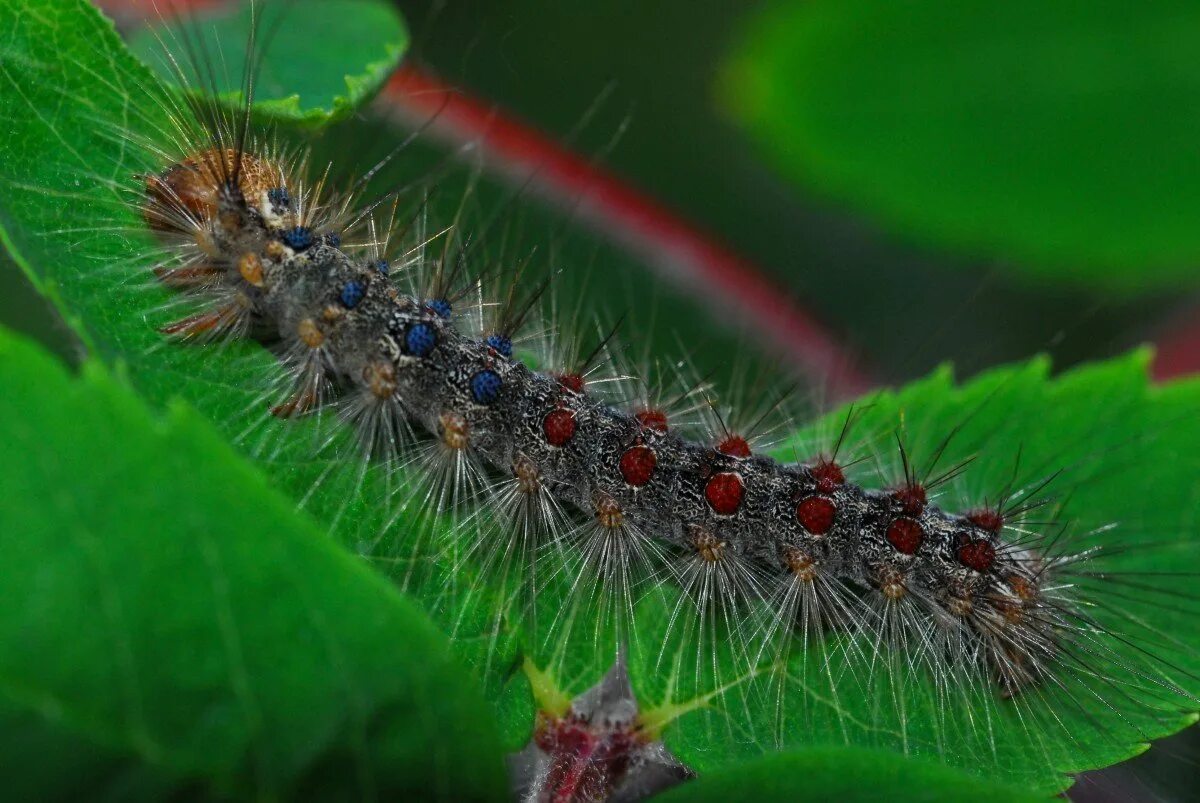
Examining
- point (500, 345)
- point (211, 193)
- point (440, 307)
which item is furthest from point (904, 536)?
point (211, 193)

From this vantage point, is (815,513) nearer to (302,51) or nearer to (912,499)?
(912,499)

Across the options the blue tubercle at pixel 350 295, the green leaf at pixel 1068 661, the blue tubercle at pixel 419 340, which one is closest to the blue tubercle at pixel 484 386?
the blue tubercle at pixel 419 340

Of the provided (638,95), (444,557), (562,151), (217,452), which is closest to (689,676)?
(444,557)

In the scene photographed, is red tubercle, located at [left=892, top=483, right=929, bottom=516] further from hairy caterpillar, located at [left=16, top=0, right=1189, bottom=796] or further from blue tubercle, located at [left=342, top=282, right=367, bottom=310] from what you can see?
blue tubercle, located at [left=342, top=282, right=367, bottom=310]

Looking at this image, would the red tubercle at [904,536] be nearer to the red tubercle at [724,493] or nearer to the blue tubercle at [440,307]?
the red tubercle at [724,493]

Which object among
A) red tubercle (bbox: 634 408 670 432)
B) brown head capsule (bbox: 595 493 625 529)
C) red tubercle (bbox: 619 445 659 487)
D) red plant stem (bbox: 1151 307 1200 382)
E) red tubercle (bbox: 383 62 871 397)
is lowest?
brown head capsule (bbox: 595 493 625 529)

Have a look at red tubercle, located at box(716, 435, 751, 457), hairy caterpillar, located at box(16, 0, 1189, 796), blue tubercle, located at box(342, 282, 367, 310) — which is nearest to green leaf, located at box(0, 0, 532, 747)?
hairy caterpillar, located at box(16, 0, 1189, 796)
